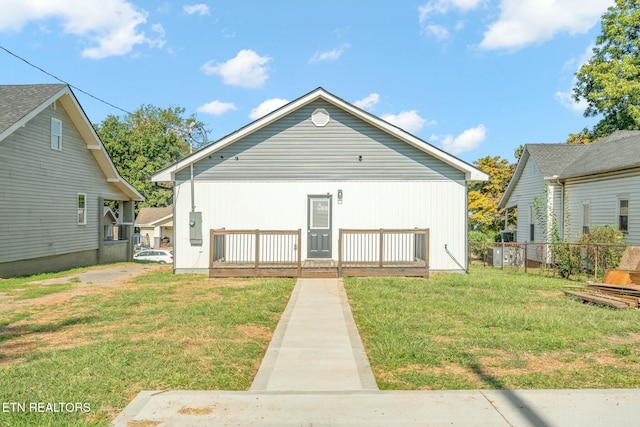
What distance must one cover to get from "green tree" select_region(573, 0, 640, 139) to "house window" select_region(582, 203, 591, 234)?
1116 cm

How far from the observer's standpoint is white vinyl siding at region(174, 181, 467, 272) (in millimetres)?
14617

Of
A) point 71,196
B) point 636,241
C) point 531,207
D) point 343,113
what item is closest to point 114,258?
point 71,196

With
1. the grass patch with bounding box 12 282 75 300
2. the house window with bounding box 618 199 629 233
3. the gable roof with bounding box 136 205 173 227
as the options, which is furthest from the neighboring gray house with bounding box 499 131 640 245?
the gable roof with bounding box 136 205 173 227

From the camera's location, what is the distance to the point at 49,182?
17.0 metres

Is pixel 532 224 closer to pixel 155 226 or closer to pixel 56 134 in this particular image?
pixel 56 134

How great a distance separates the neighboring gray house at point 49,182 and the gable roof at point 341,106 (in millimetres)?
4786

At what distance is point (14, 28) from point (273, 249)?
426 inches

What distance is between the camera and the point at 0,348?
19.6ft

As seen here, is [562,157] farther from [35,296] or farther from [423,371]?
[35,296]

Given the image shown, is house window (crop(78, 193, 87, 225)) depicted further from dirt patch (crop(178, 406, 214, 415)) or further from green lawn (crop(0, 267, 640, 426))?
dirt patch (crop(178, 406, 214, 415))

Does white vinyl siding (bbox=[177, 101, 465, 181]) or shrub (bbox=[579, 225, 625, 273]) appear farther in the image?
white vinyl siding (bbox=[177, 101, 465, 181])

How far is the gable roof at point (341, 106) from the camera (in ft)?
47.0

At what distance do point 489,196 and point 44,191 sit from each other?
3204cm

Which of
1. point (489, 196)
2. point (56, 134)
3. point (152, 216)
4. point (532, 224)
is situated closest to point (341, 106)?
point (56, 134)
